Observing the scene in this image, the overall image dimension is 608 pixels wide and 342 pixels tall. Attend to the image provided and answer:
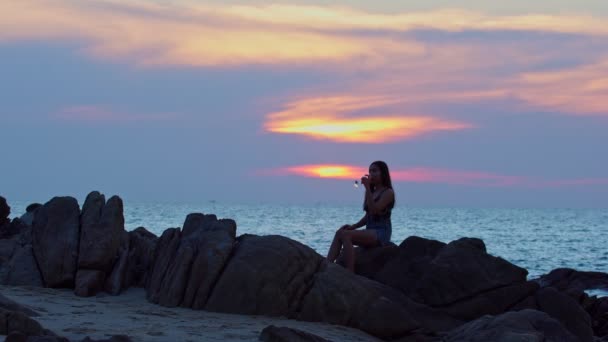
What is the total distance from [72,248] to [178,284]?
2.26 m

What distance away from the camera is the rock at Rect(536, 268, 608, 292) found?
89.3 feet

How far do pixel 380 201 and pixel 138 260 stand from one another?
4.43 m

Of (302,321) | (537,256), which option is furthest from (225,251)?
(537,256)

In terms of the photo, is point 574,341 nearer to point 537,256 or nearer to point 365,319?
point 365,319

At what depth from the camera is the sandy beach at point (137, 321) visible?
32.5 ft

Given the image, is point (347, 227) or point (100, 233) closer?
point (100, 233)

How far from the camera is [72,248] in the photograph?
1376 cm

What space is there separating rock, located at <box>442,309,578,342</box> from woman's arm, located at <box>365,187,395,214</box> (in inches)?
164

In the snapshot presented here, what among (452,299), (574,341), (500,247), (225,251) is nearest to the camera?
(574,341)

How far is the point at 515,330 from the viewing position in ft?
33.3

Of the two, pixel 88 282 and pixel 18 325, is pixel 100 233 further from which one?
pixel 18 325

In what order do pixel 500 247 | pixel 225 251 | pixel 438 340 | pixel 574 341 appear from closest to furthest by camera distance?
pixel 574 341, pixel 438 340, pixel 225 251, pixel 500 247

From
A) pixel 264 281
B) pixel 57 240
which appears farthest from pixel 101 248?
pixel 264 281

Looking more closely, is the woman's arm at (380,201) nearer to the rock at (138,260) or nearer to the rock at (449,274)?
the rock at (449,274)
